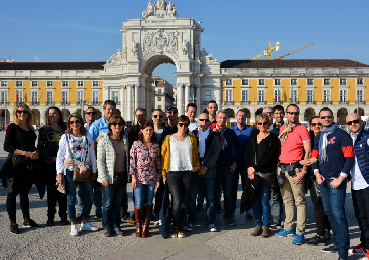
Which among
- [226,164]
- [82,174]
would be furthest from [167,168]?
[82,174]

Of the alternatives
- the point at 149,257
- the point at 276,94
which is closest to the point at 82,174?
the point at 149,257

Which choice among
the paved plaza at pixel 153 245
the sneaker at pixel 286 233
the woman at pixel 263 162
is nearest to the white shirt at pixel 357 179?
the paved plaza at pixel 153 245

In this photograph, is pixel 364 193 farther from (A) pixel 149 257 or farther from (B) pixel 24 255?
(B) pixel 24 255

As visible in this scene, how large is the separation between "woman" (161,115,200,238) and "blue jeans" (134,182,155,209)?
260 millimetres

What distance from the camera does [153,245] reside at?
4.52 metres

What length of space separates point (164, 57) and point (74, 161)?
42.6 meters

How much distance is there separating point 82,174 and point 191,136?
1.84 metres

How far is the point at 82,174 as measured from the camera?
5012 mm

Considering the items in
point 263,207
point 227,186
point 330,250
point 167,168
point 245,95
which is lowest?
point 330,250

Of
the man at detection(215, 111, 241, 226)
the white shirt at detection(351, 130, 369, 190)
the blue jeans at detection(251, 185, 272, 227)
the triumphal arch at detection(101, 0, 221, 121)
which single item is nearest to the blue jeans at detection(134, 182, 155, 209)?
the man at detection(215, 111, 241, 226)

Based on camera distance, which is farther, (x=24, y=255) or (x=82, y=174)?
(x=82, y=174)

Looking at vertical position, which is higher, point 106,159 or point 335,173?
point 106,159

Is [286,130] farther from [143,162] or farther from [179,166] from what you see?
[143,162]

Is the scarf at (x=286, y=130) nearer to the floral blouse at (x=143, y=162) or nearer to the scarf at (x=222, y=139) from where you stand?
the scarf at (x=222, y=139)
